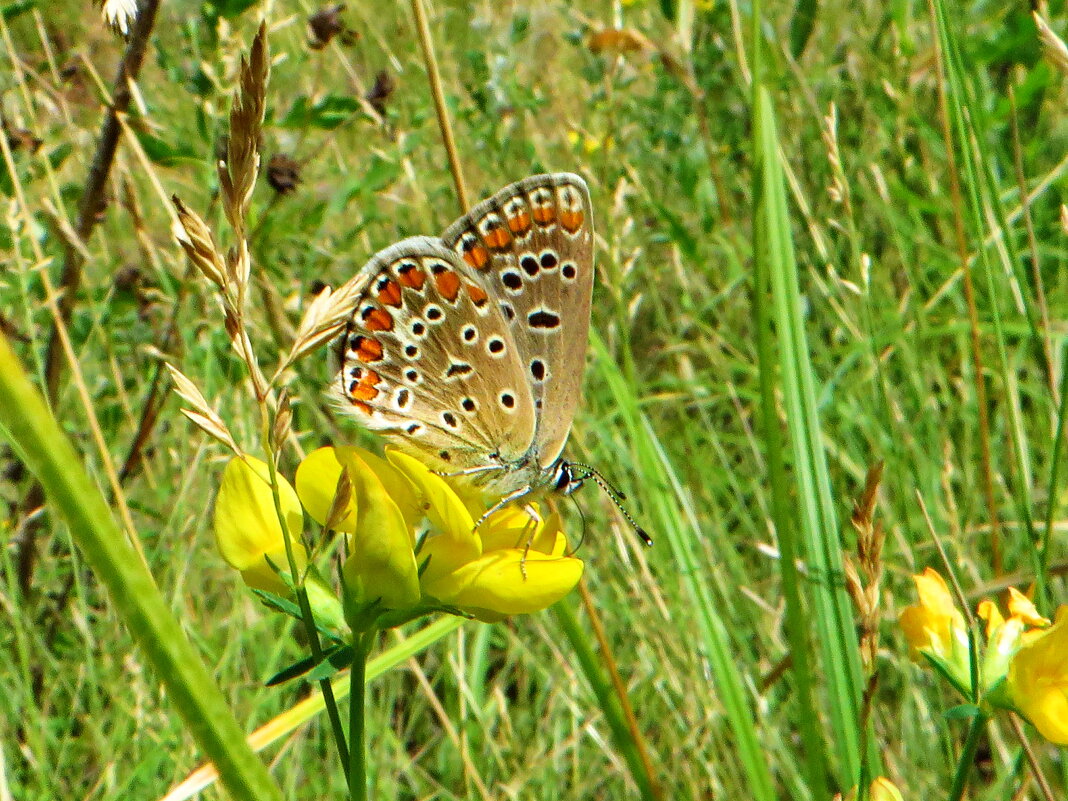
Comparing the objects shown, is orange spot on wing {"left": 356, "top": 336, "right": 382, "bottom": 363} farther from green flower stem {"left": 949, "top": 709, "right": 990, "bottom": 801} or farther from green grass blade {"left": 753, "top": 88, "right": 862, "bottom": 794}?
green flower stem {"left": 949, "top": 709, "right": 990, "bottom": 801}

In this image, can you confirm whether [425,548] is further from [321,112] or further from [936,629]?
[321,112]

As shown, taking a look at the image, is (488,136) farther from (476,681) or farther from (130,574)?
(130,574)

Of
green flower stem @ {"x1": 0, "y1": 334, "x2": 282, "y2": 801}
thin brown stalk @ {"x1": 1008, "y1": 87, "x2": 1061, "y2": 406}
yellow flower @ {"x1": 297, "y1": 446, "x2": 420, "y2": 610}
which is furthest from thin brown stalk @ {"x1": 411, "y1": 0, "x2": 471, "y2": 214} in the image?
green flower stem @ {"x1": 0, "y1": 334, "x2": 282, "y2": 801}

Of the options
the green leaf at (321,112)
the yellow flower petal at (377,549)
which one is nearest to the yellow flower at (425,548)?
the yellow flower petal at (377,549)

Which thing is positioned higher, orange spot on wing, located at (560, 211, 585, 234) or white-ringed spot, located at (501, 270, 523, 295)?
orange spot on wing, located at (560, 211, 585, 234)

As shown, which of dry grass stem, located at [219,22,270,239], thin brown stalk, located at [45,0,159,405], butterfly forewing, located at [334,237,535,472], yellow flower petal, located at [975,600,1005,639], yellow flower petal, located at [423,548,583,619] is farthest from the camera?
thin brown stalk, located at [45,0,159,405]

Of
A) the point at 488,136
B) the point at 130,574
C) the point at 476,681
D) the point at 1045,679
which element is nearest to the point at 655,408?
the point at 488,136
